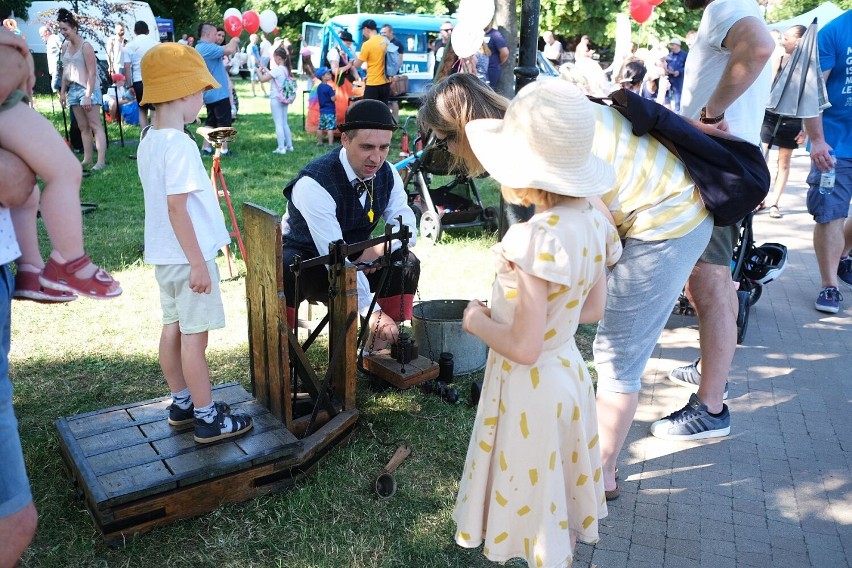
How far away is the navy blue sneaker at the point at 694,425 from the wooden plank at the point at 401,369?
1.25 meters

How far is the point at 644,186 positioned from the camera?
2.66 m

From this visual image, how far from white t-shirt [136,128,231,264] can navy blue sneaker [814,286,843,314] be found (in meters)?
4.69

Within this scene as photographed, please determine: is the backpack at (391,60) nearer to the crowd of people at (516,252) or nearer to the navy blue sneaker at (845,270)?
the navy blue sneaker at (845,270)

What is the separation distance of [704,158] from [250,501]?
230 centimetres

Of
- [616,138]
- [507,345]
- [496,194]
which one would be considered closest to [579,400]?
[507,345]

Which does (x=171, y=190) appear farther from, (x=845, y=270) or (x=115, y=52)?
(x=115, y=52)

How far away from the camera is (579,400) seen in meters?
2.18

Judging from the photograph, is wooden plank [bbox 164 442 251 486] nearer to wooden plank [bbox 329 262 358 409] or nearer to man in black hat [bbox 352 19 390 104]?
wooden plank [bbox 329 262 358 409]

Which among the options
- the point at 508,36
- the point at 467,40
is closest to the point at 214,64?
the point at 467,40

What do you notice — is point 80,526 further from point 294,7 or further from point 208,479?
point 294,7

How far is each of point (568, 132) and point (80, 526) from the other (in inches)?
95.3

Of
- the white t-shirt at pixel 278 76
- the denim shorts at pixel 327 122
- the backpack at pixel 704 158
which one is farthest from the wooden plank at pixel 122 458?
the denim shorts at pixel 327 122

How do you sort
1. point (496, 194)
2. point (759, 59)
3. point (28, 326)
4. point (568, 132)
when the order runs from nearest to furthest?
point (568, 132) < point (759, 59) < point (28, 326) < point (496, 194)

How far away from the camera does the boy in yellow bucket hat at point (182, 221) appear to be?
8.86 feet
